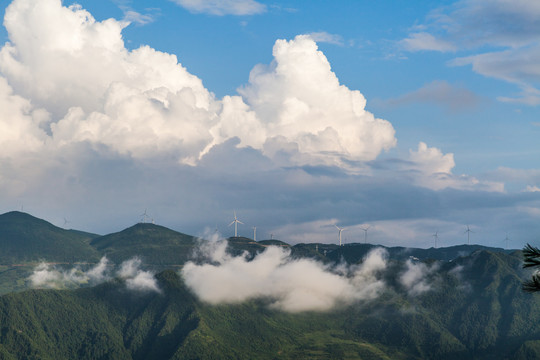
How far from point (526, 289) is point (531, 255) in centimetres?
238

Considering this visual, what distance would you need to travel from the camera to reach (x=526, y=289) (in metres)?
35.8

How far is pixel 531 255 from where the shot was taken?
34469 millimetres
